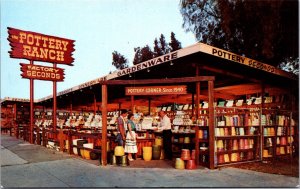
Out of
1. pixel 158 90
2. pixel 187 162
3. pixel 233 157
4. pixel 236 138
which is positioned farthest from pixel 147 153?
pixel 236 138

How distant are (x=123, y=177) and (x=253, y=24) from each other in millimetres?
7921

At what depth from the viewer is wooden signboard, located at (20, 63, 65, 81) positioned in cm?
1645

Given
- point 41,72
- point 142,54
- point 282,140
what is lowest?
point 282,140

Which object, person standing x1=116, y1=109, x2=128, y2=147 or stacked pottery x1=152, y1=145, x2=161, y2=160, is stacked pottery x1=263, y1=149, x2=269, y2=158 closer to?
stacked pottery x1=152, y1=145, x2=161, y2=160

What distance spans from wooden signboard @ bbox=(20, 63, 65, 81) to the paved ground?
26.1 feet

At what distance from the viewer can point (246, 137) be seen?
10.3 metres

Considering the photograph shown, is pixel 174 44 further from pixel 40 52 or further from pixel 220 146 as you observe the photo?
pixel 220 146

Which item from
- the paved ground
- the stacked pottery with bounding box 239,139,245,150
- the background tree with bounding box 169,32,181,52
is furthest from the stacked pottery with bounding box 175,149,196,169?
the background tree with bounding box 169,32,181,52

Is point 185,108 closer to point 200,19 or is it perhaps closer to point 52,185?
point 200,19

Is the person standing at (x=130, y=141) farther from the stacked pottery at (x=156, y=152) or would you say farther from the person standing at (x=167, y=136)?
the person standing at (x=167, y=136)

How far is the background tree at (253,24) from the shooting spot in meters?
10.2

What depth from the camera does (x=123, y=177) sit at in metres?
7.71

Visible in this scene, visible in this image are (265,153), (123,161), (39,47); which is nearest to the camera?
(123,161)

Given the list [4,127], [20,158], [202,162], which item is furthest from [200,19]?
[4,127]
